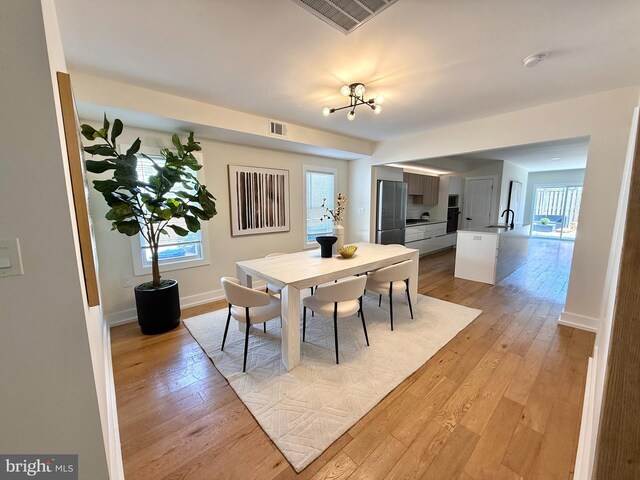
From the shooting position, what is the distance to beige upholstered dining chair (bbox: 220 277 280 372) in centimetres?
200

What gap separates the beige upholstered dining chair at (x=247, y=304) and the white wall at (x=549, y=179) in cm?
1040

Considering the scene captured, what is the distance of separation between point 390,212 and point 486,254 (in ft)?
6.28

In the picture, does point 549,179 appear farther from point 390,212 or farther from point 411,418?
point 411,418

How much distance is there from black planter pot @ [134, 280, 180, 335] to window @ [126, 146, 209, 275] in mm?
557

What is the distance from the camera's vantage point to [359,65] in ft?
6.86

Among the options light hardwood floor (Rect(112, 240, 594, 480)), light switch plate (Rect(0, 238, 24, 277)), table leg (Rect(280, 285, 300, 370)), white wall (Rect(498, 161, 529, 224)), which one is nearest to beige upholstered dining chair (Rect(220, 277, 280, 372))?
table leg (Rect(280, 285, 300, 370))

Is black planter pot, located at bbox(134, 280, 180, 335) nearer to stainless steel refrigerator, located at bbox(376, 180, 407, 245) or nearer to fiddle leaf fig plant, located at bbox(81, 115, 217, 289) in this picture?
fiddle leaf fig plant, located at bbox(81, 115, 217, 289)

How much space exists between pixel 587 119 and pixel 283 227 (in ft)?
13.4

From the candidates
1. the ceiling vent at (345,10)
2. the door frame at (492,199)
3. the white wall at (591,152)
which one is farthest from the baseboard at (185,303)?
the door frame at (492,199)

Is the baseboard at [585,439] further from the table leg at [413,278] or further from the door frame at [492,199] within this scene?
the door frame at [492,199]

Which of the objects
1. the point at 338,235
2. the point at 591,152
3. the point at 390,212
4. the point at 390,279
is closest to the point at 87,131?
the point at 338,235

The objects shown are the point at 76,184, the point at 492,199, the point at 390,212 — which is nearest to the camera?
the point at 76,184

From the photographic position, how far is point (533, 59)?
6.41 feet

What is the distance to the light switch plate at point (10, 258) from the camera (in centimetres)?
80
